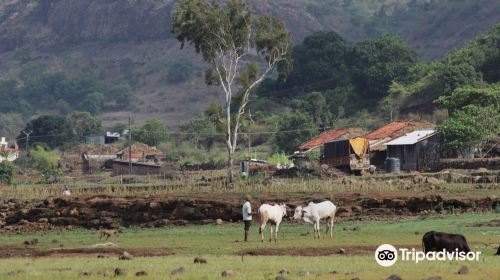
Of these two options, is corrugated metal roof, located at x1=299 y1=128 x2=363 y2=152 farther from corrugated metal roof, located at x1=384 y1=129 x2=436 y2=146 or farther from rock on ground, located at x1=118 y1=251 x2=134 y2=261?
rock on ground, located at x1=118 y1=251 x2=134 y2=261

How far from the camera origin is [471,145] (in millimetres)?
86312

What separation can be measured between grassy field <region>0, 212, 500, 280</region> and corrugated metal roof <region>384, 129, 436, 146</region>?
38080mm

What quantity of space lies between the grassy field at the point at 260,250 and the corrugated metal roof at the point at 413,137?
125 ft

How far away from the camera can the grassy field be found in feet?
101

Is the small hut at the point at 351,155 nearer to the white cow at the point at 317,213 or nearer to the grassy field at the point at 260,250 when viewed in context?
the grassy field at the point at 260,250

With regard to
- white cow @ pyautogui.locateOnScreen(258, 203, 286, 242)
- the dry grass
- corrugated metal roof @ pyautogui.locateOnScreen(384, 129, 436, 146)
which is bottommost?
white cow @ pyautogui.locateOnScreen(258, 203, 286, 242)

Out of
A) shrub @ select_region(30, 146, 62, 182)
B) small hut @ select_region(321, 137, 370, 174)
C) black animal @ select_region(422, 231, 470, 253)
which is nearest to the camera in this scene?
black animal @ select_region(422, 231, 470, 253)

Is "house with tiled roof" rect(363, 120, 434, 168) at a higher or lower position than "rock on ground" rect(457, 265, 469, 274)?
higher

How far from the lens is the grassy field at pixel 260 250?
30.6 metres

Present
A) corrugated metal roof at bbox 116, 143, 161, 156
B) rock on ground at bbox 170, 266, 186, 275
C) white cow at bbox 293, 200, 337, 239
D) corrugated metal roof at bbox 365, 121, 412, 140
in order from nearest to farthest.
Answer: rock on ground at bbox 170, 266, 186, 275 < white cow at bbox 293, 200, 337, 239 < corrugated metal roof at bbox 365, 121, 412, 140 < corrugated metal roof at bbox 116, 143, 161, 156

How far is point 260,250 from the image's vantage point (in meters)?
38.1

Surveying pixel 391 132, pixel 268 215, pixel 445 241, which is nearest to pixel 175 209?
pixel 268 215

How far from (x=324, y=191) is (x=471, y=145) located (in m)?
25.8

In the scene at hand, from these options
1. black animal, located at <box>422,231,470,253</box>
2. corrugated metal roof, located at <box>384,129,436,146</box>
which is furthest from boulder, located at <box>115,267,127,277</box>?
corrugated metal roof, located at <box>384,129,436,146</box>
